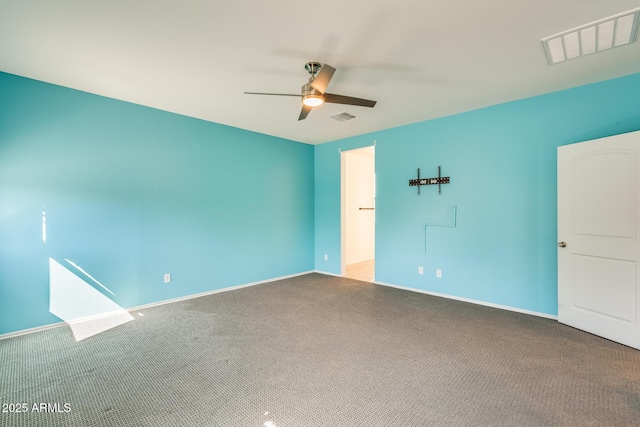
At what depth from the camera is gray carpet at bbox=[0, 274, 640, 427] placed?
175 cm

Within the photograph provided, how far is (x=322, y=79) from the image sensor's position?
2365 mm

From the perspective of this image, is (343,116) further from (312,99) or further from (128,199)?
(128,199)

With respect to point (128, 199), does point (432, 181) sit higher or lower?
higher

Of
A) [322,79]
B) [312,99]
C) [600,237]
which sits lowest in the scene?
[600,237]

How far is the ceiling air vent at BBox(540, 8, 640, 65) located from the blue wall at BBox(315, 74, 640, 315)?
0.90 meters

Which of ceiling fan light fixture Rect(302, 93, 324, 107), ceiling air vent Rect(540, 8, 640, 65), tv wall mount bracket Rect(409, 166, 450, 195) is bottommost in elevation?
tv wall mount bracket Rect(409, 166, 450, 195)

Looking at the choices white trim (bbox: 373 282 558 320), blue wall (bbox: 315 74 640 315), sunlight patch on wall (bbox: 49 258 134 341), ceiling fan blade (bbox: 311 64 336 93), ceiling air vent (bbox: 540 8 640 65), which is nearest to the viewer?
ceiling air vent (bbox: 540 8 640 65)

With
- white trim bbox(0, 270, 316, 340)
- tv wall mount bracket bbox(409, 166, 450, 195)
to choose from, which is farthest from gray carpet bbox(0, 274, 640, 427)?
tv wall mount bracket bbox(409, 166, 450, 195)

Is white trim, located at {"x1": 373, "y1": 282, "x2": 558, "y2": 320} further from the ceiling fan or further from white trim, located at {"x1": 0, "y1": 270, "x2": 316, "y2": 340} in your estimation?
the ceiling fan

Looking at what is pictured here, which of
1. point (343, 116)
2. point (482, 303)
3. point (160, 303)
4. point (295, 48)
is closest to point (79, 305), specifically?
point (160, 303)

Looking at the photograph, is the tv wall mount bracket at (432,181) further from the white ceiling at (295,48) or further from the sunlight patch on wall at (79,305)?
the sunlight patch on wall at (79,305)

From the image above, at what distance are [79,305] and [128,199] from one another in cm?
133

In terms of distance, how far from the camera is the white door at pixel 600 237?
264cm

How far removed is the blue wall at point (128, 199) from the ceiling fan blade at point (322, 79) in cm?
256
